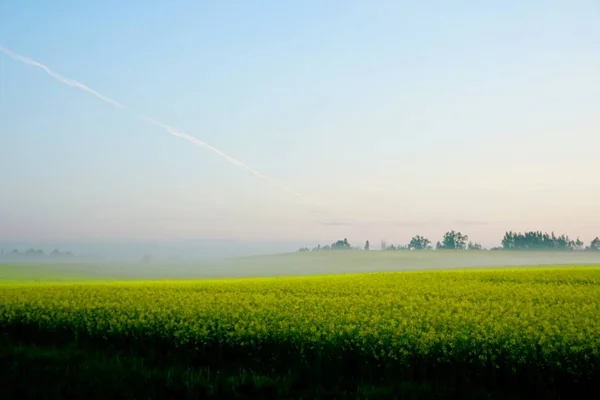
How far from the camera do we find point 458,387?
1044 cm

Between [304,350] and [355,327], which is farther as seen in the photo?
[355,327]

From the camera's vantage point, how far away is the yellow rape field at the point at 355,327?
1106cm

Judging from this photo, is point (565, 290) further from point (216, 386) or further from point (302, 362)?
point (216, 386)

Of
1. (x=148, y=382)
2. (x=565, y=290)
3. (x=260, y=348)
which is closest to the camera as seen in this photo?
(x=148, y=382)

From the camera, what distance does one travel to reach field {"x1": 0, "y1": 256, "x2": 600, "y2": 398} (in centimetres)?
1045

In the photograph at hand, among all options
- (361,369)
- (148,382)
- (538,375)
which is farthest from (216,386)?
(538,375)

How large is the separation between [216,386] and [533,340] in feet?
23.9

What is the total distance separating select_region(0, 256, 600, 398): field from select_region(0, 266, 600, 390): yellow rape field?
4cm

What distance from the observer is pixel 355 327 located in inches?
520

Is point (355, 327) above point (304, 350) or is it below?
above

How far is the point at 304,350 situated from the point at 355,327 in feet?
5.59

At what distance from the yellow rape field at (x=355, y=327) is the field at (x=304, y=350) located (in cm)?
4

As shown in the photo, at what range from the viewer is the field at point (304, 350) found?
10.5 meters

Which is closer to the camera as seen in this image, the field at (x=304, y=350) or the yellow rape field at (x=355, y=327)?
the field at (x=304, y=350)
